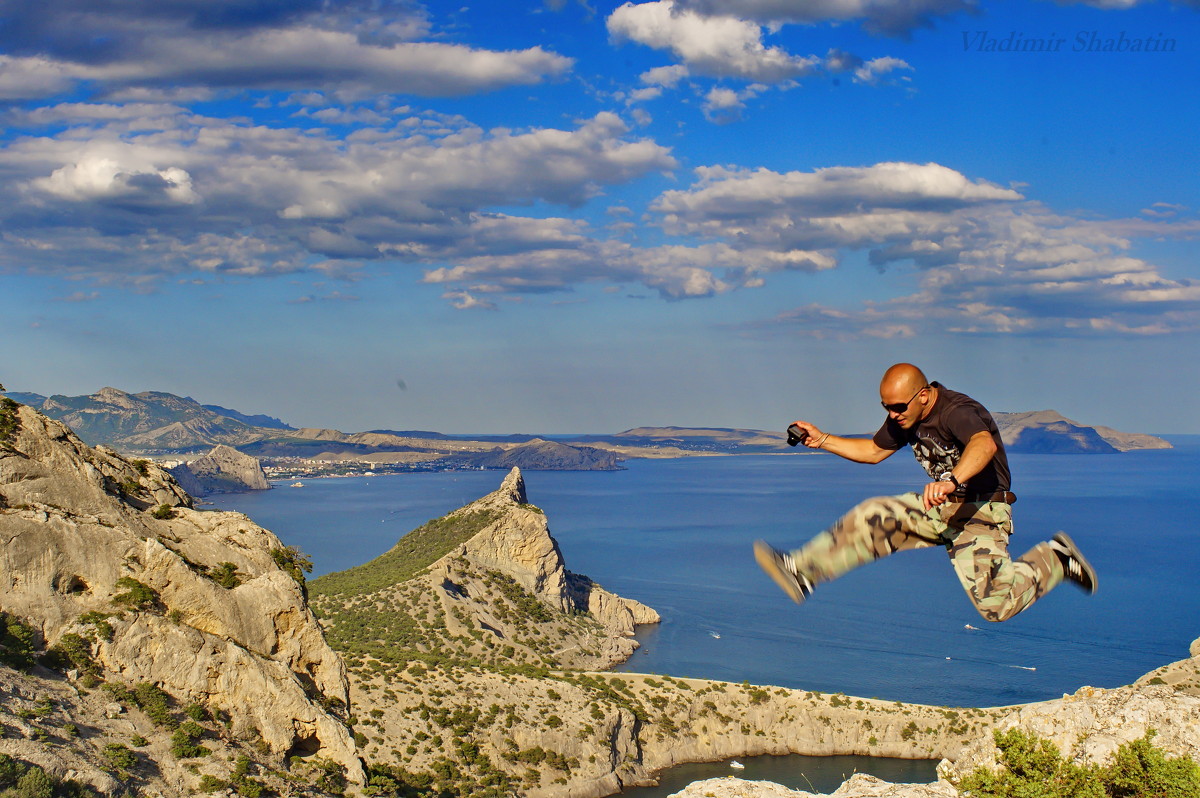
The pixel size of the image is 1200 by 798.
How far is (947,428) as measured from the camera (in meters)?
5.81

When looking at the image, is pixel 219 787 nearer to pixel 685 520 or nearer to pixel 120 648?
pixel 120 648

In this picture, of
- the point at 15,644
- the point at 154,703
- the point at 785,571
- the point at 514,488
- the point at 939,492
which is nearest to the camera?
the point at 939,492

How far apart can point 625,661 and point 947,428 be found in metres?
77.9

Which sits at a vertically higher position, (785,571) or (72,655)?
(785,571)

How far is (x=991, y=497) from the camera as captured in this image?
243 inches

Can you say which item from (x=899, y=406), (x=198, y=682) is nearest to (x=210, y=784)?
(x=198, y=682)

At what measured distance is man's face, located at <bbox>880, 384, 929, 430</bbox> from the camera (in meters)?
5.82

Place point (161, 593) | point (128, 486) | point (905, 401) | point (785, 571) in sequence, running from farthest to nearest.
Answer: point (128, 486) → point (161, 593) → point (785, 571) → point (905, 401)

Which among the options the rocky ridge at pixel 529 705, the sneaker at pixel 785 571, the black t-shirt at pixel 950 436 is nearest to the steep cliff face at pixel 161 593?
the sneaker at pixel 785 571

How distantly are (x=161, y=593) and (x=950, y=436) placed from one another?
714 inches

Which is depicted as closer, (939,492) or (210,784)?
(939,492)

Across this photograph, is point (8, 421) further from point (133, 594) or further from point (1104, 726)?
point (1104, 726)

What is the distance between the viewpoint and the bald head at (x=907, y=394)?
5836mm

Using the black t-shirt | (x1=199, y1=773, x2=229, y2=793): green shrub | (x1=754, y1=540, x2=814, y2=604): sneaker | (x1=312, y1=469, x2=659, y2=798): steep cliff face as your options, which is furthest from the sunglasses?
(x1=312, y1=469, x2=659, y2=798): steep cliff face
